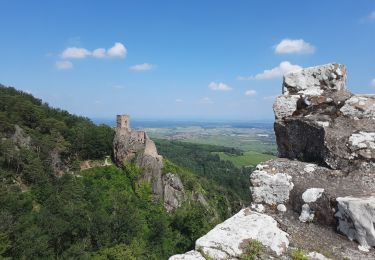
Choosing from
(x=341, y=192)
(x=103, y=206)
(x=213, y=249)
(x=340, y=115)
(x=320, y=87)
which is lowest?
(x=103, y=206)

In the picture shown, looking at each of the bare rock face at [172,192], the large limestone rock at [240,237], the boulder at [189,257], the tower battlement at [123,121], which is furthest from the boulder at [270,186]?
the tower battlement at [123,121]

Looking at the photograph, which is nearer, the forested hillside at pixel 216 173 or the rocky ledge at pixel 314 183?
the rocky ledge at pixel 314 183

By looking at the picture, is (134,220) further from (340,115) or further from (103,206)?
(340,115)

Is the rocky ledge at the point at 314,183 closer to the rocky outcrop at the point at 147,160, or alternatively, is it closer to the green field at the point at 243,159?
the rocky outcrop at the point at 147,160

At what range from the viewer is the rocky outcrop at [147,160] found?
54.9 meters

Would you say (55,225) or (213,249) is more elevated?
(213,249)

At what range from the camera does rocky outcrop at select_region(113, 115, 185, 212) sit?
180 ft

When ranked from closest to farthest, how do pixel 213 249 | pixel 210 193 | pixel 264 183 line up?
pixel 213 249
pixel 264 183
pixel 210 193

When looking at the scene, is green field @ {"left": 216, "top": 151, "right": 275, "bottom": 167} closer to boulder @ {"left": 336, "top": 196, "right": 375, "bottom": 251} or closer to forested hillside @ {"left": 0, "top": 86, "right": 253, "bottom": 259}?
forested hillside @ {"left": 0, "top": 86, "right": 253, "bottom": 259}

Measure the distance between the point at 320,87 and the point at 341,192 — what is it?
8.57 ft

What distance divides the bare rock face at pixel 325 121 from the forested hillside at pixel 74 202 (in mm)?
29721

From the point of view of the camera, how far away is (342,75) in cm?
635

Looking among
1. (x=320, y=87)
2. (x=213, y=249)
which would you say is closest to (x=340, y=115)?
(x=320, y=87)

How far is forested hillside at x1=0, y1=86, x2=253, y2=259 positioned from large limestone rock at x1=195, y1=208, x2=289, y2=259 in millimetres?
30308
